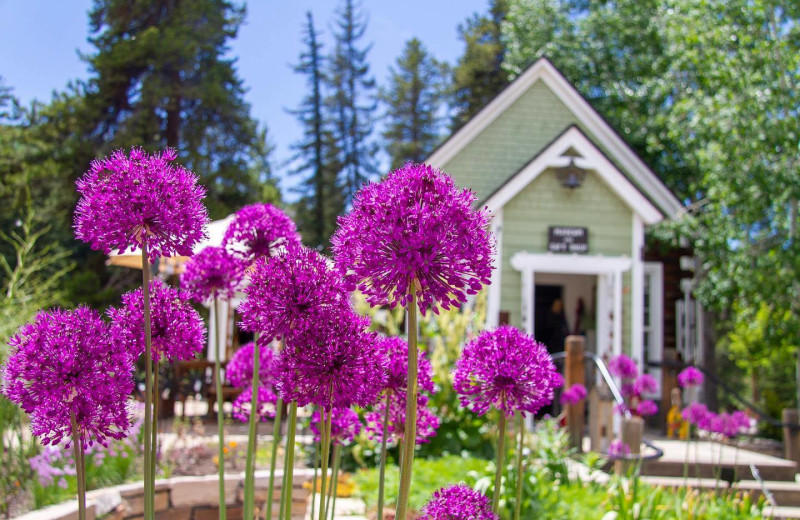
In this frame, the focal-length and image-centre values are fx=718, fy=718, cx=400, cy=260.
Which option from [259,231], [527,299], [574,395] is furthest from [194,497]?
[527,299]

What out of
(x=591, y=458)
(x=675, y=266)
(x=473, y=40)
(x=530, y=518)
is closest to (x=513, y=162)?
→ (x=675, y=266)

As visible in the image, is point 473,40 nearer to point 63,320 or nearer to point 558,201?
point 558,201

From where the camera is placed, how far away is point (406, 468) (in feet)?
4.85

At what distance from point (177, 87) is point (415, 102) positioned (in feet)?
57.2

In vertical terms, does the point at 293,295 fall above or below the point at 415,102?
below

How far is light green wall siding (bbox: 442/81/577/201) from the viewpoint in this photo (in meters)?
14.0

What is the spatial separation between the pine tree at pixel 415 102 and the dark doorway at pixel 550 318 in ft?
72.4

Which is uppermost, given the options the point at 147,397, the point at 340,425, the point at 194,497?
the point at 147,397

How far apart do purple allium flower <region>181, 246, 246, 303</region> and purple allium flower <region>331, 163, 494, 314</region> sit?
902mm

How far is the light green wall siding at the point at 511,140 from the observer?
1405 cm

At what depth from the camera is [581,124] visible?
14656 mm

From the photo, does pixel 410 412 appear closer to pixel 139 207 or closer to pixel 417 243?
pixel 417 243

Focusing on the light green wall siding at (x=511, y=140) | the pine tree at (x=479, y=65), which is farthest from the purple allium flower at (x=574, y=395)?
the pine tree at (x=479, y=65)

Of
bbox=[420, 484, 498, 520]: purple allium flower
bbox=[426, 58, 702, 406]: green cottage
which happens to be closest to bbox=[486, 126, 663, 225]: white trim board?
bbox=[426, 58, 702, 406]: green cottage
